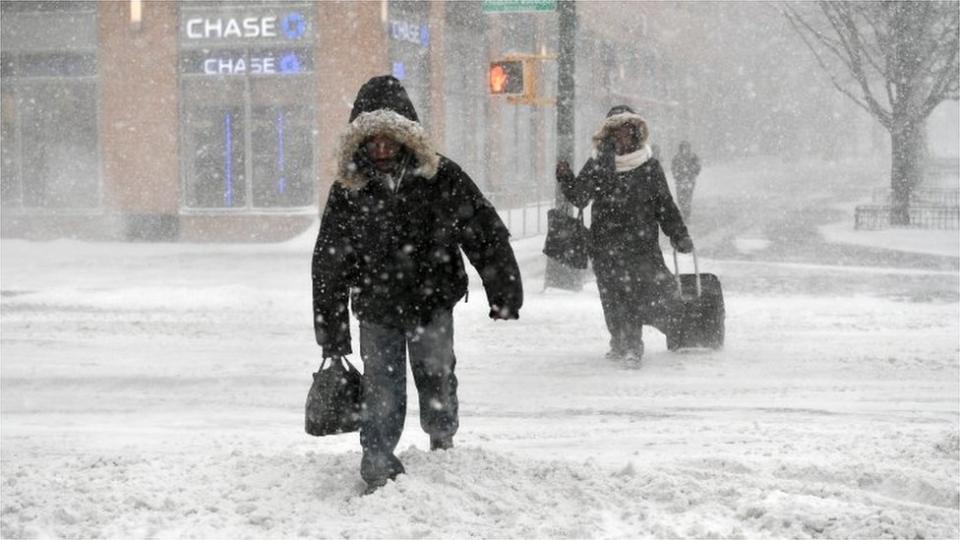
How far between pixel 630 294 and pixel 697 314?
973 millimetres

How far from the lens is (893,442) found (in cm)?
716

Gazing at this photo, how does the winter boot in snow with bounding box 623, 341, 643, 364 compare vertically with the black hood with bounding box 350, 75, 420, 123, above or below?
below

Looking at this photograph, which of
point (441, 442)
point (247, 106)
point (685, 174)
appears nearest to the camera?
point (441, 442)

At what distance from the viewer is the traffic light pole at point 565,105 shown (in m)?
15.6

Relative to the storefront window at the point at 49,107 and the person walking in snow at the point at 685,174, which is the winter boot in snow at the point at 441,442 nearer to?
the storefront window at the point at 49,107

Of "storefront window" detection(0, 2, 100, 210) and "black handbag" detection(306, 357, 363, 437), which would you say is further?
"storefront window" detection(0, 2, 100, 210)

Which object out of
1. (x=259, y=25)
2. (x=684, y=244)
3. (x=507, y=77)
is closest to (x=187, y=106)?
(x=259, y=25)

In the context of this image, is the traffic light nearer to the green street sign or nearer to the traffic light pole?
the traffic light pole

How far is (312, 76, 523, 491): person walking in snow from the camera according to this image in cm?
574

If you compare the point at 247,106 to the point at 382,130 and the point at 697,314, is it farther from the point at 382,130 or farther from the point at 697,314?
the point at 382,130

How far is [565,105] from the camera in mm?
15789

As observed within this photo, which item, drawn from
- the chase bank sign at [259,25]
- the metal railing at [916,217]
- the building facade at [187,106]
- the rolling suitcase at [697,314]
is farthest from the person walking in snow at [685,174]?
the rolling suitcase at [697,314]

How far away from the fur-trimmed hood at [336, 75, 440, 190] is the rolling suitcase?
16.6 feet

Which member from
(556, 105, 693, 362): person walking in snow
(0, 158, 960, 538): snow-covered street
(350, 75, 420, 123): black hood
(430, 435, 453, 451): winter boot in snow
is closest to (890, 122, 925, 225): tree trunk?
(0, 158, 960, 538): snow-covered street
